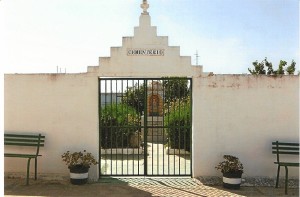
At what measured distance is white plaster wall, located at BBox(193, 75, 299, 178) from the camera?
29.2 ft

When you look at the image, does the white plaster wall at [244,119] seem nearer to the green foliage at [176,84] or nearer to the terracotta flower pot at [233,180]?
the green foliage at [176,84]

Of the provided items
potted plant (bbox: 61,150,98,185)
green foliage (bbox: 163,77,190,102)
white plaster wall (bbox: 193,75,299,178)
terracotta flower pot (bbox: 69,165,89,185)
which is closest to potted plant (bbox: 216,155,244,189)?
white plaster wall (bbox: 193,75,299,178)

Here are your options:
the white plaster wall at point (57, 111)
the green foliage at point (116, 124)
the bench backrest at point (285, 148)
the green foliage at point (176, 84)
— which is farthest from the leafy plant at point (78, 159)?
the bench backrest at point (285, 148)

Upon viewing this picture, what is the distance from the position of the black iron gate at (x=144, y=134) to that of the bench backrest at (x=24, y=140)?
1.54m

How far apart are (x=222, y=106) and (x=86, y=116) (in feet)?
11.6

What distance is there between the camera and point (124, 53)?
28.8 ft

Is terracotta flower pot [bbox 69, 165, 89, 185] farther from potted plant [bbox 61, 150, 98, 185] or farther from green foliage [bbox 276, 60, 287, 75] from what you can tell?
green foliage [bbox 276, 60, 287, 75]

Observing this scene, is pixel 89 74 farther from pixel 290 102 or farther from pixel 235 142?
pixel 290 102

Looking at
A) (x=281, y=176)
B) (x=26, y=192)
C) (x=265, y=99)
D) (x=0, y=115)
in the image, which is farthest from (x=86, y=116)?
(x=0, y=115)

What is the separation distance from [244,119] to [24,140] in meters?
5.72

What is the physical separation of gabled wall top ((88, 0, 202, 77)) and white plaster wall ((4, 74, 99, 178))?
68 centimetres

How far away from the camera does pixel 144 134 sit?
8914 millimetres

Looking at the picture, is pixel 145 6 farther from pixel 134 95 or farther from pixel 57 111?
pixel 134 95

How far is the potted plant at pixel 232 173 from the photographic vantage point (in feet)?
26.6
